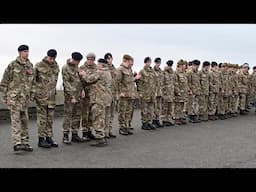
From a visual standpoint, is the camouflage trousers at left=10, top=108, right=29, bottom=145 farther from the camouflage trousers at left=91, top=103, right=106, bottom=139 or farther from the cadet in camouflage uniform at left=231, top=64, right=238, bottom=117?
the cadet in camouflage uniform at left=231, top=64, right=238, bottom=117

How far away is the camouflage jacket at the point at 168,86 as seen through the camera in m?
12.5

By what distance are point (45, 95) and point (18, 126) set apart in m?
0.94

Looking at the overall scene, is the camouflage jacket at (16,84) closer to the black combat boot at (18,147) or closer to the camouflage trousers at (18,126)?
the camouflage trousers at (18,126)

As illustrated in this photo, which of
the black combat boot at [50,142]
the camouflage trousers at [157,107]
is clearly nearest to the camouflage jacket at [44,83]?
the black combat boot at [50,142]

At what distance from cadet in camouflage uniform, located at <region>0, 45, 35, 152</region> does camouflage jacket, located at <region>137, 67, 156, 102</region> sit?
4200 millimetres

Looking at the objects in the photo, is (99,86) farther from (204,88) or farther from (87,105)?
(204,88)

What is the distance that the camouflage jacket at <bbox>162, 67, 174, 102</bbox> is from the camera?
12.5 meters

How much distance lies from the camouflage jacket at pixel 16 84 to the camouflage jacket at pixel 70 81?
1.13 meters

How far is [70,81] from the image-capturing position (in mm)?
9000

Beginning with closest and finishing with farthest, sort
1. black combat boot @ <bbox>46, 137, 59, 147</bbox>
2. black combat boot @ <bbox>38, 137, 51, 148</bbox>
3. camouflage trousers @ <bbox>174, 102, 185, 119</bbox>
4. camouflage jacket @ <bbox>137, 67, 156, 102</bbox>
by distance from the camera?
black combat boot @ <bbox>38, 137, 51, 148</bbox> < black combat boot @ <bbox>46, 137, 59, 147</bbox> < camouflage jacket @ <bbox>137, 67, 156, 102</bbox> < camouflage trousers @ <bbox>174, 102, 185, 119</bbox>

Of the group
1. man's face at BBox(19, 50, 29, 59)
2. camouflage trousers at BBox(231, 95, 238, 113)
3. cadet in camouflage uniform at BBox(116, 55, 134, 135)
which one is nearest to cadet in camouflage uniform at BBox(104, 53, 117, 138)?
cadet in camouflage uniform at BBox(116, 55, 134, 135)

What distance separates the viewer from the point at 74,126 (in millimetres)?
9227

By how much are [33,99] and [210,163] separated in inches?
142

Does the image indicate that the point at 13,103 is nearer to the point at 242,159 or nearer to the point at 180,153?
the point at 180,153
